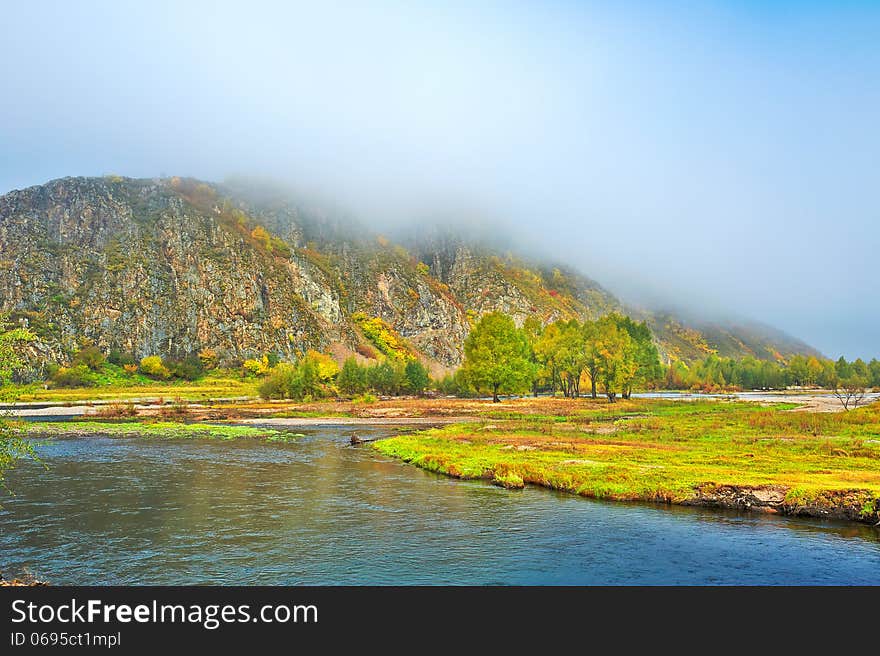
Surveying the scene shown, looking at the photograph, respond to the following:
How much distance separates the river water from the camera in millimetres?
21438

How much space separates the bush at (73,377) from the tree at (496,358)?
135 m

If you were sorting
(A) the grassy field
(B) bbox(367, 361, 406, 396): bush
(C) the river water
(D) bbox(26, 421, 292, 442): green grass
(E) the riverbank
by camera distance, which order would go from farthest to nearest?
(B) bbox(367, 361, 406, 396): bush < (A) the grassy field < (D) bbox(26, 421, 292, 442): green grass < (E) the riverbank < (C) the river water

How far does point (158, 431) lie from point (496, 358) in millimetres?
75024

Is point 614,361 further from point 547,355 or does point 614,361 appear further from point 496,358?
point 496,358

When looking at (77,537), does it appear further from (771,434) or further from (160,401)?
(160,401)

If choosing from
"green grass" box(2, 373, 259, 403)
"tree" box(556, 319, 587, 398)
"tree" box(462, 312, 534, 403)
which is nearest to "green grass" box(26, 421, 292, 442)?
"tree" box(462, 312, 534, 403)

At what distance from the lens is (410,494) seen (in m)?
36.4

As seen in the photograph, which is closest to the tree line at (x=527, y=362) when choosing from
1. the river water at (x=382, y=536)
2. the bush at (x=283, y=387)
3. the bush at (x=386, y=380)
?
the bush at (x=386, y=380)

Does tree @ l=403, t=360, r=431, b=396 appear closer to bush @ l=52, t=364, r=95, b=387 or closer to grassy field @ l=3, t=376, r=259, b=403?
grassy field @ l=3, t=376, r=259, b=403

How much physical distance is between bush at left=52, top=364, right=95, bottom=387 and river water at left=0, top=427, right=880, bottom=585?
166831mm

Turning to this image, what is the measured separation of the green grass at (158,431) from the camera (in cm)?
7199

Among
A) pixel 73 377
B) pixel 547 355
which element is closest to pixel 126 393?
pixel 73 377
